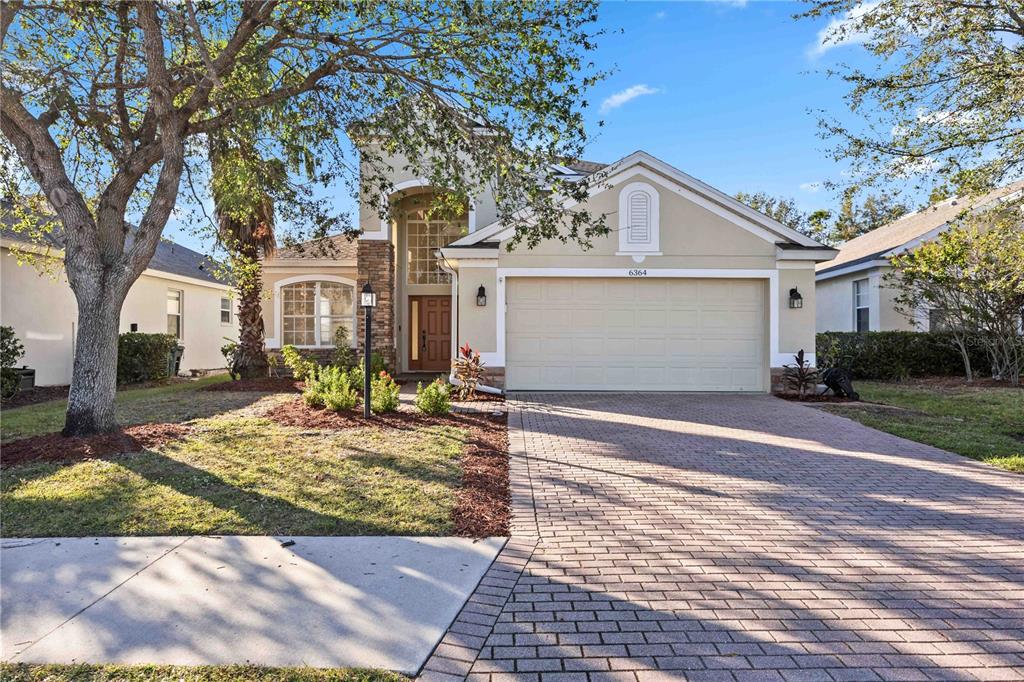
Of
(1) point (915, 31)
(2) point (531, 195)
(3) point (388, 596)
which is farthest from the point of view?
(1) point (915, 31)

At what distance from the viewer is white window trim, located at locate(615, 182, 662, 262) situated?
41.8 ft

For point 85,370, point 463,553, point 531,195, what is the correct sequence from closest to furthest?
point 463,553 → point 85,370 → point 531,195

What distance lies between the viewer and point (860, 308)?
63.0 ft

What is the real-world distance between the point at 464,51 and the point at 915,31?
6.54 metres

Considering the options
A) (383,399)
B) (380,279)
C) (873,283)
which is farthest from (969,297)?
(380,279)

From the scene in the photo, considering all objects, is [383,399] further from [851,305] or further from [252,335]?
[851,305]

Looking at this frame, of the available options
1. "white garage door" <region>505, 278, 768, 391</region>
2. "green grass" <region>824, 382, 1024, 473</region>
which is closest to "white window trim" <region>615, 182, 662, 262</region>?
"white garage door" <region>505, 278, 768, 391</region>

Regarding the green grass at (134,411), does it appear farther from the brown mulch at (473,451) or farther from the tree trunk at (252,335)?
the tree trunk at (252,335)

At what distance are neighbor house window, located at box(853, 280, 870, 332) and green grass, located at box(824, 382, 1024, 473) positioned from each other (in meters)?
4.58

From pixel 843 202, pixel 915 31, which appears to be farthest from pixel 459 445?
pixel 915 31

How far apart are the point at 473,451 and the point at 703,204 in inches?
321

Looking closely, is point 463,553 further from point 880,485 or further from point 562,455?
point 880,485

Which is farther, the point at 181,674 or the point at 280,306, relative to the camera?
the point at 280,306

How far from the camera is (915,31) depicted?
8.59 metres
